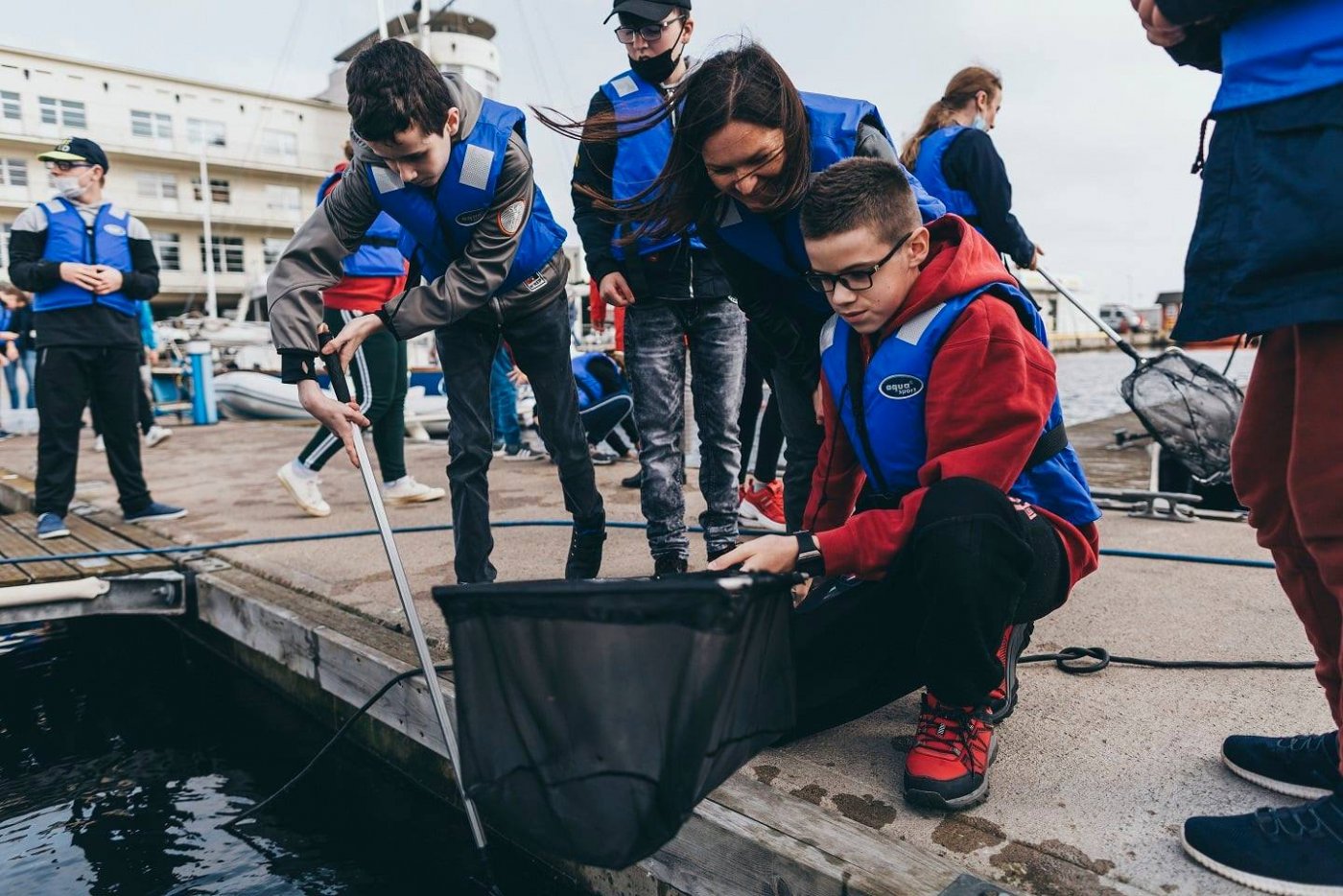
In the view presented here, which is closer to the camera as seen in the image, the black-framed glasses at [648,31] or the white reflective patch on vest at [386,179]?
the white reflective patch on vest at [386,179]

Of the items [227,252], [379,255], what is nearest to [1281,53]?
[379,255]

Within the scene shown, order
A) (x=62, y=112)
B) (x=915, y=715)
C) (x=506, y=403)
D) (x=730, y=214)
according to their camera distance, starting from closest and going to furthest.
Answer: (x=915, y=715) < (x=730, y=214) < (x=506, y=403) < (x=62, y=112)

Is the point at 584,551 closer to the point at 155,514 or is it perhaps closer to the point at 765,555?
the point at 765,555

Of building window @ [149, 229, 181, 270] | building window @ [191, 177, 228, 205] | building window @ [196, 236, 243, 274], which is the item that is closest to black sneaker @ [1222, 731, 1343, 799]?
building window @ [149, 229, 181, 270]

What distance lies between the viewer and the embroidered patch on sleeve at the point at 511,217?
8.96ft

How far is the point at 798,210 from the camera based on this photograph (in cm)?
240

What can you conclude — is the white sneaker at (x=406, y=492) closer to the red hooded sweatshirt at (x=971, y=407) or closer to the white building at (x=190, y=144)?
the red hooded sweatshirt at (x=971, y=407)

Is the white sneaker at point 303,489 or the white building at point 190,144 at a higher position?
the white building at point 190,144

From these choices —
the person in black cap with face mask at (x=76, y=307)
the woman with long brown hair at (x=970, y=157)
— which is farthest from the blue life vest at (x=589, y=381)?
the woman with long brown hair at (x=970, y=157)

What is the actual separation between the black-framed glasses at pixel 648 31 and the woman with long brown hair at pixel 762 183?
382 millimetres

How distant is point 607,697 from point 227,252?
4426 centimetres

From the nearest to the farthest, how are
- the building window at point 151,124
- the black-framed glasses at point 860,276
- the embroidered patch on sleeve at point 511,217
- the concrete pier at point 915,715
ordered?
1. the concrete pier at point 915,715
2. the black-framed glasses at point 860,276
3. the embroidered patch on sleeve at point 511,217
4. the building window at point 151,124

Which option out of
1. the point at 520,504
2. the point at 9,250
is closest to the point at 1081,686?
the point at 520,504

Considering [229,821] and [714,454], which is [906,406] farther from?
[229,821]
